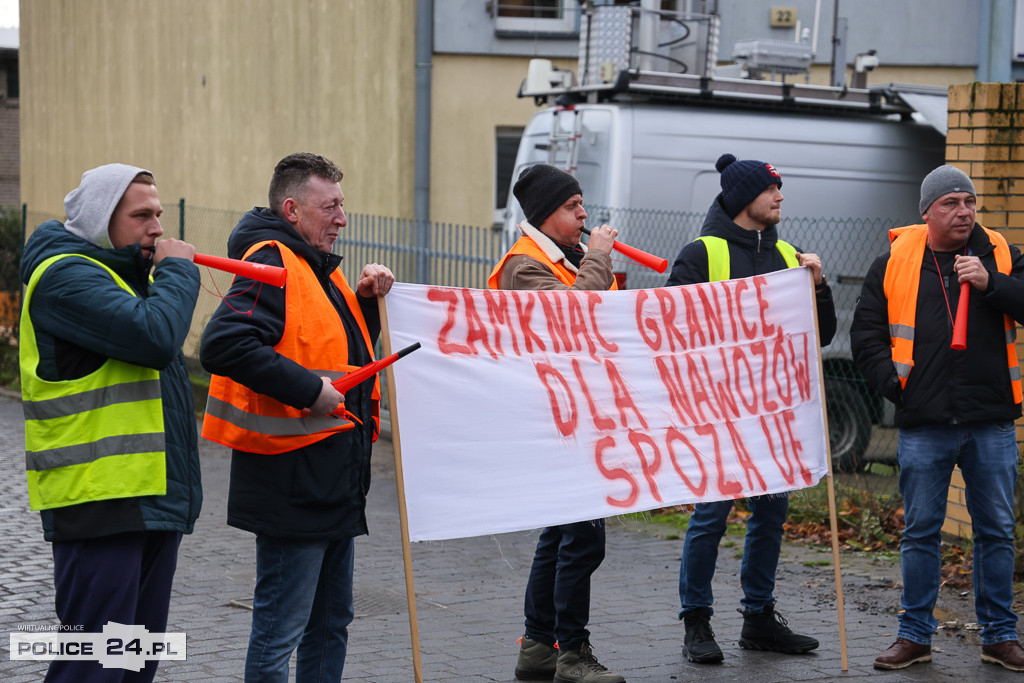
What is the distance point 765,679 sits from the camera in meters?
5.14

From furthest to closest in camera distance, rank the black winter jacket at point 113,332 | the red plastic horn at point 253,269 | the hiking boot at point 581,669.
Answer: the hiking boot at point 581,669 < the red plastic horn at point 253,269 < the black winter jacket at point 113,332

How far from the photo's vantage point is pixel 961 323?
5.23 metres

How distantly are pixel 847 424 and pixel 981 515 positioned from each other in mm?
4091

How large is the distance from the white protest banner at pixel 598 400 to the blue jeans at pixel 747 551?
10.7 inches

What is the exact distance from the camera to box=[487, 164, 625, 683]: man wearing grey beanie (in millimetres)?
4973

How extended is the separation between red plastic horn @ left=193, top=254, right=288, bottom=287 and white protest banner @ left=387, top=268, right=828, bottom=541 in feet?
2.28

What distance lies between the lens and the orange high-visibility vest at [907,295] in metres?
5.39

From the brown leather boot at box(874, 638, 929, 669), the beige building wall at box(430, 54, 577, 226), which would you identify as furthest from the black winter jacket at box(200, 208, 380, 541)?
the beige building wall at box(430, 54, 577, 226)

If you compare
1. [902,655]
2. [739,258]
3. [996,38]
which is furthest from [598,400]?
[996,38]

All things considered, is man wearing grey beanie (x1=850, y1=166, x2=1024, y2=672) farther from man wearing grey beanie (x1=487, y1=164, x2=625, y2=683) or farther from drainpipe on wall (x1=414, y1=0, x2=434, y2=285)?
drainpipe on wall (x1=414, y1=0, x2=434, y2=285)

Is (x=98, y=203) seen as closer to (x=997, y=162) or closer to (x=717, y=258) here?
(x=717, y=258)

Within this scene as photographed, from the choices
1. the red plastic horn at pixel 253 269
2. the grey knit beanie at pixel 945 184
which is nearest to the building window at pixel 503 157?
the grey knit beanie at pixel 945 184

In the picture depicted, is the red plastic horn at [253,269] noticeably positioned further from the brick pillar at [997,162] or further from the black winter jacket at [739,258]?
the brick pillar at [997,162]

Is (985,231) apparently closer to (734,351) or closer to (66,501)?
(734,351)
